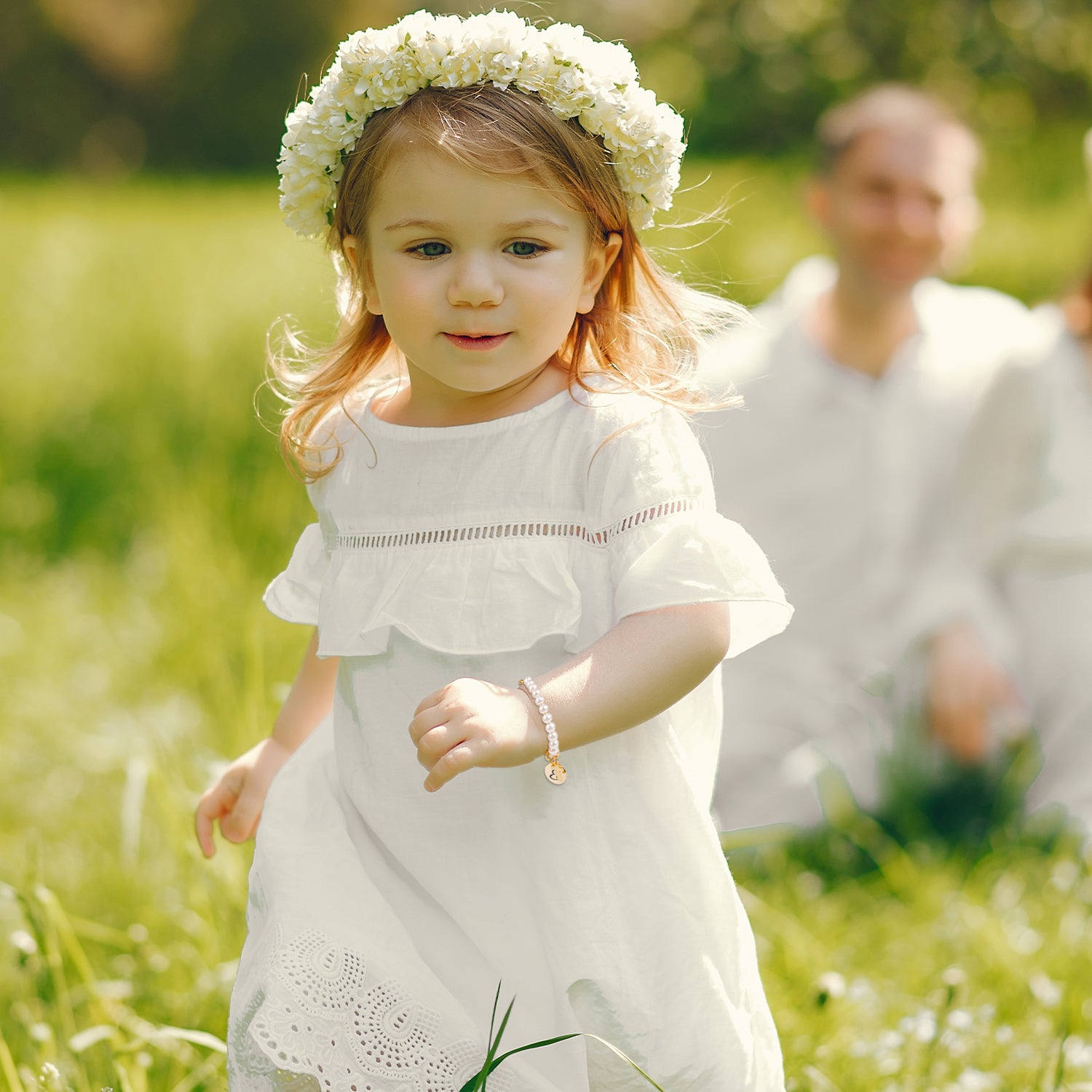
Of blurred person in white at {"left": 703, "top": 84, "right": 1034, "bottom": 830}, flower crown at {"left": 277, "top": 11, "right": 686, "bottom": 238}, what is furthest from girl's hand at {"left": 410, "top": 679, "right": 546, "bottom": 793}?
blurred person in white at {"left": 703, "top": 84, "right": 1034, "bottom": 830}

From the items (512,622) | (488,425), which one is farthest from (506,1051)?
(488,425)

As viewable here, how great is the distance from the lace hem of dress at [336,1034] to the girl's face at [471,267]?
69cm

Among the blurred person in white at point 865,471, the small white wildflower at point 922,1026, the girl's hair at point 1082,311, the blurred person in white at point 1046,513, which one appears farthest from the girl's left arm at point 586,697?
the girl's hair at point 1082,311

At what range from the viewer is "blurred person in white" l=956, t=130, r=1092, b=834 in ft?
12.1

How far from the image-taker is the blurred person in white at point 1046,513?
368 cm

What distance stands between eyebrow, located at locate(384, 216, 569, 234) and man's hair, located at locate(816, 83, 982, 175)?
2623 millimetres

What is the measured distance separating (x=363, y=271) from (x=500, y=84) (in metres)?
0.29

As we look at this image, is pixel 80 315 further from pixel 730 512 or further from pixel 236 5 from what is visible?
pixel 236 5

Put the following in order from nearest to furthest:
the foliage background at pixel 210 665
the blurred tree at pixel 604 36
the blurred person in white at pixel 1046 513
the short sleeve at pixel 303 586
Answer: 1. the short sleeve at pixel 303 586
2. the foliage background at pixel 210 665
3. the blurred person in white at pixel 1046 513
4. the blurred tree at pixel 604 36

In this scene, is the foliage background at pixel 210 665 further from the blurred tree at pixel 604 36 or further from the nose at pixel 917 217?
the nose at pixel 917 217

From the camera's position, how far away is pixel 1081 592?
3.72 meters

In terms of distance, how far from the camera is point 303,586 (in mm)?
1909

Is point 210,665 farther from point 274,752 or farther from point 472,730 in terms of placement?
point 472,730

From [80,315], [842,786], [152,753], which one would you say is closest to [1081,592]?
[842,786]
